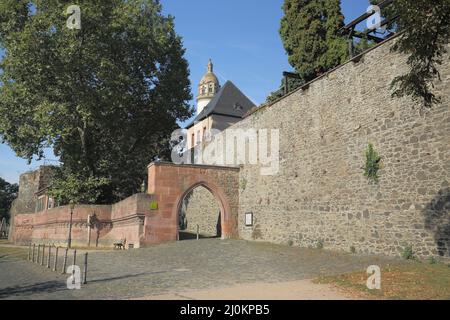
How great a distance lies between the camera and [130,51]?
99.6 ft

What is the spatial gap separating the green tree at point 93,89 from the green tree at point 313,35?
9.68 metres

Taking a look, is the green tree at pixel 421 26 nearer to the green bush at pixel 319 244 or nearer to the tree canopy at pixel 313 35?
the green bush at pixel 319 244

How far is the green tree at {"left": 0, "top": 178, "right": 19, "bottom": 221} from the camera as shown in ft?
248

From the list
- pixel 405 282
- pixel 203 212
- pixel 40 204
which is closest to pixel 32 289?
pixel 405 282

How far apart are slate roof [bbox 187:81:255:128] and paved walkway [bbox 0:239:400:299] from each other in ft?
126

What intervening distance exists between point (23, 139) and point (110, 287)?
22.8 meters

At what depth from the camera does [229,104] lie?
5812cm

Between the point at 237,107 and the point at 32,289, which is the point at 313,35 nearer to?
the point at 32,289

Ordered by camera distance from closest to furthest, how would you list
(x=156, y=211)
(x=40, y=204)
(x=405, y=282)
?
(x=405, y=282)
(x=156, y=211)
(x=40, y=204)

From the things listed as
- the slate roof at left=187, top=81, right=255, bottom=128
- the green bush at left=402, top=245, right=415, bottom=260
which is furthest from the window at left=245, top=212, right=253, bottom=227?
the slate roof at left=187, top=81, right=255, bottom=128

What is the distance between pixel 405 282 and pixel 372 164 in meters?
6.25

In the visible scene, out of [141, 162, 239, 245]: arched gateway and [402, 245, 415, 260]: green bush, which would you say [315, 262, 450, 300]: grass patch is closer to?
[402, 245, 415, 260]: green bush

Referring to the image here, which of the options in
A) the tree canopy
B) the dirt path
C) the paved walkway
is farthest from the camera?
the tree canopy

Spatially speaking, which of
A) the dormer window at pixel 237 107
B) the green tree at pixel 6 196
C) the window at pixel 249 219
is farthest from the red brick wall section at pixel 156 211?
the green tree at pixel 6 196
